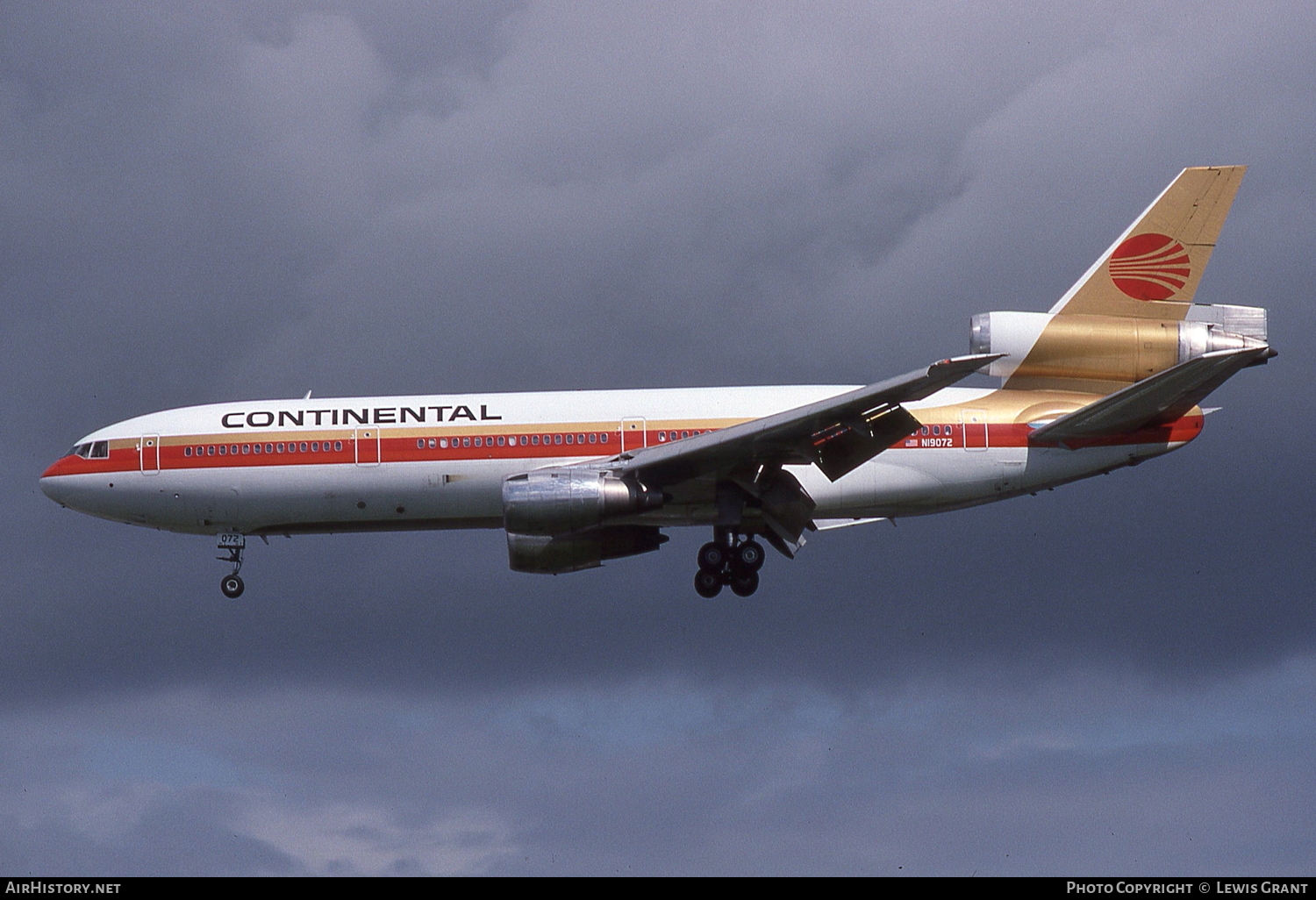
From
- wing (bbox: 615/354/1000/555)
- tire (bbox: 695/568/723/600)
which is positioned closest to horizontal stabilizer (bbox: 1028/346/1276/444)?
wing (bbox: 615/354/1000/555)

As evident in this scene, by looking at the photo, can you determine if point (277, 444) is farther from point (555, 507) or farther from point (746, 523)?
point (746, 523)

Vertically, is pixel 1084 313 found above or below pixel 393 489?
above

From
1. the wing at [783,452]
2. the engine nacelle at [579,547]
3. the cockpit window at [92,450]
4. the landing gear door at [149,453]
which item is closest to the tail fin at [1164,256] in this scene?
the wing at [783,452]

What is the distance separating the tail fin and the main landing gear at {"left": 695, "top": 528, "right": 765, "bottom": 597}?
9.79 metres

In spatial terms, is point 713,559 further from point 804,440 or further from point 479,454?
point 479,454

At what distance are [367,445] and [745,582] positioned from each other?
9.75 m

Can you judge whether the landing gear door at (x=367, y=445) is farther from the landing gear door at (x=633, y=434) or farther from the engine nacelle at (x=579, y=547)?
the landing gear door at (x=633, y=434)

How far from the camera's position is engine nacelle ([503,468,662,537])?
122ft

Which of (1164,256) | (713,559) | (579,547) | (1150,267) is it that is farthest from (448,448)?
(1164,256)

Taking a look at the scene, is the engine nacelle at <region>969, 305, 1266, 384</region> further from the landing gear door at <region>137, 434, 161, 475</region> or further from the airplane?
the landing gear door at <region>137, 434, 161, 475</region>

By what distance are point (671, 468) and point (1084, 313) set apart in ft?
38.1

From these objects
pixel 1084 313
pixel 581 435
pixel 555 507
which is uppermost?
pixel 1084 313

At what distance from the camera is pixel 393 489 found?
4125 centimetres

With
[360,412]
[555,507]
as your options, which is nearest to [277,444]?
[360,412]
